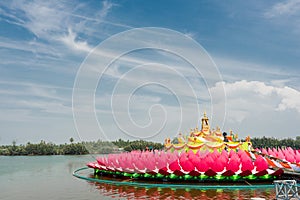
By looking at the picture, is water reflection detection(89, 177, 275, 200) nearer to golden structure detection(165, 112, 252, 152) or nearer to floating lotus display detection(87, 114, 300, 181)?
floating lotus display detection(87, 114, 300, 181)

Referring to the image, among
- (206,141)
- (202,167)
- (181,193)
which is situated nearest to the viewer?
(181,193)

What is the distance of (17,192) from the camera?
11.6 m

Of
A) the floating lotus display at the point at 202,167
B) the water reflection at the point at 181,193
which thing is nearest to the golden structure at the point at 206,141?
the floating lotus display at the point at 202,167

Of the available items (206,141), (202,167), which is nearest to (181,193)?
(202,167)

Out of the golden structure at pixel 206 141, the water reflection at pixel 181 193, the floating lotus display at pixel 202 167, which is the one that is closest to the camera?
the water reflection at pixel 181 193

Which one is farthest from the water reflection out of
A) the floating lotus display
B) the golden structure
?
the golden structure

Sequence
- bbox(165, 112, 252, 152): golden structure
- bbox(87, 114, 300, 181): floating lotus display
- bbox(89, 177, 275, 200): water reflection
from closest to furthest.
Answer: bbox(89, 177, 275, 200): water reflection, bbox(87, 114, 300, 181): floating lotus display, bbox(165, 112, 252, 152): golden structure

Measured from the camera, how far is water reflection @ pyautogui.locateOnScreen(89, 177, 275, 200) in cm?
941

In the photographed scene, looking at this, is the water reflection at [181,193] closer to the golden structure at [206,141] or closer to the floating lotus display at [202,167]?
the floating lotus display at [202,167]

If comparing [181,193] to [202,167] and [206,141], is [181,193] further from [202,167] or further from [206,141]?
[206,141]

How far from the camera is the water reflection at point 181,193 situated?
9.41m

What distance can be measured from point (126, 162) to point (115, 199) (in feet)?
12.5

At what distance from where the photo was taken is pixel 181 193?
1002 cm

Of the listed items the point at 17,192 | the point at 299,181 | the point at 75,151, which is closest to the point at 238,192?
the point at 299,181
